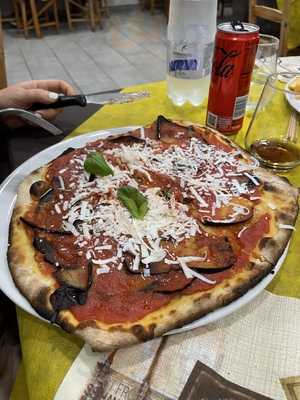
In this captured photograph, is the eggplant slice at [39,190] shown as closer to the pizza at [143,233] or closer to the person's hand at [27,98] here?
the pizza at [143,233]

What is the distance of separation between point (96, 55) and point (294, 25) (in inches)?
87.4

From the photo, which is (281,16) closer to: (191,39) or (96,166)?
(191,39)

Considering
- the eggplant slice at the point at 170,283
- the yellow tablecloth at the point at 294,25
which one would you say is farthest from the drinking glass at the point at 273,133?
the yellow tablecloth at the point at 294,25

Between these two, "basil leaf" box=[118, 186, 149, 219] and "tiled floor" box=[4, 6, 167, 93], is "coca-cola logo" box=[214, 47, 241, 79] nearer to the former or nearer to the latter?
"basil leaf" box=[118, 186, 149, 219]

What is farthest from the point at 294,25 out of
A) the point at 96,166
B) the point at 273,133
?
the point at 96,166

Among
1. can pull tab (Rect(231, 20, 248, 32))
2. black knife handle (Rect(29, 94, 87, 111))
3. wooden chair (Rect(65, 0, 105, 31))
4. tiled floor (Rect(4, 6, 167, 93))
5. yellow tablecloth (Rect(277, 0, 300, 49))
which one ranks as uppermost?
can pull tab (Rect(231, 20, 248, 32))

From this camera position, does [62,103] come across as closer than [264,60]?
Yes

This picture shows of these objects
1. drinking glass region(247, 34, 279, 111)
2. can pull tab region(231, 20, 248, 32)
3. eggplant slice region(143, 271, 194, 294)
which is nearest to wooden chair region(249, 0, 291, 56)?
drinking glass region(247, 34, 279, 111)

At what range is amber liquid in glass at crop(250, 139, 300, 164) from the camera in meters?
0.89

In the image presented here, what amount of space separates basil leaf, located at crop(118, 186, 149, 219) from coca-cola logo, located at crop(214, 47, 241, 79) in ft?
1.25

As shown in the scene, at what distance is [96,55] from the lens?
397 centimetres

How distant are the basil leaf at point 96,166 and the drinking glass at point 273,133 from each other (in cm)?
33

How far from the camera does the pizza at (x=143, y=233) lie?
0.57 metres

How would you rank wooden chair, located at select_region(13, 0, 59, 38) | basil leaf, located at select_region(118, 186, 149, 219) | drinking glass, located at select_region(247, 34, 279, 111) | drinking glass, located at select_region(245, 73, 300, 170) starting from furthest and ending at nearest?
1. wooden chair, located at select_region(13, 0, 59, 38)
2. drinking glass, located at select_region(247, 34, 279, 111)
3. drinking glass, located at select_region(245, 73, 300, 170)
4. basil leaf, located at select_region(118, 186, 149, 219)
